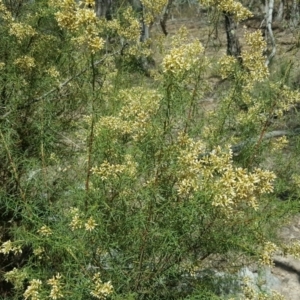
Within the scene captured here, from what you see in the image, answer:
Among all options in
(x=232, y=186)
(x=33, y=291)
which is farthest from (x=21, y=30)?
(x=232, y=186)

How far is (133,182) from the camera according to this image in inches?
130

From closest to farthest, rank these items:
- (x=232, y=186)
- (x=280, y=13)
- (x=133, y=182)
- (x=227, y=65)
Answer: (x=232, y=186) < (x=133, y=182) < (x=227, y=65) < (x=280, y=13)

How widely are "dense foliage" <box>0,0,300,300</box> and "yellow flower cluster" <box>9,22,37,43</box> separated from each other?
0.01 metres

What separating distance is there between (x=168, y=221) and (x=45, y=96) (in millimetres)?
1796

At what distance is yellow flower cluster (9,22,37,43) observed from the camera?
13.5ft

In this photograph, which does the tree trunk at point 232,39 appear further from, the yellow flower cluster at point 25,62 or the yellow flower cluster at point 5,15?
the yellow flower cluster at point 25,62

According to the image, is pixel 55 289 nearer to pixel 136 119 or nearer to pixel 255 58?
pixel 136 119

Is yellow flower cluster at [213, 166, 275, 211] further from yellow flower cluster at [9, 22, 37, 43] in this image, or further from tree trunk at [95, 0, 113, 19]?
tree trunk at [95, 0, 113, 19]

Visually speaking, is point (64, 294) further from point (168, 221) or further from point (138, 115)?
point (138, 115)

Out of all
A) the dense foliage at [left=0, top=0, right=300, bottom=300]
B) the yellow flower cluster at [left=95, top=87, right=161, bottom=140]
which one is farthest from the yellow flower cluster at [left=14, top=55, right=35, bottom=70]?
the yellow flower cluster at [left=95, top=87, right=161, bottom=140]

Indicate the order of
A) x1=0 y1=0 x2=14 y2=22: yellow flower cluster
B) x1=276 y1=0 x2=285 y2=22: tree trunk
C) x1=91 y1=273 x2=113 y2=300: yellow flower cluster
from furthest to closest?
1. x1=276 y1=0 x2=285 y2=22: tree trunk
2. x1=0 y1=0 x2=14 y2=22: yellow flower cluster
3. x1=91 y1=273 x2=113 y2=300: yellow flower cluster

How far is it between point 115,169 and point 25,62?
1772 mm

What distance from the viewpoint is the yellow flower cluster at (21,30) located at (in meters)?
4.12

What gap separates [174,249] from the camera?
11.2 ft
